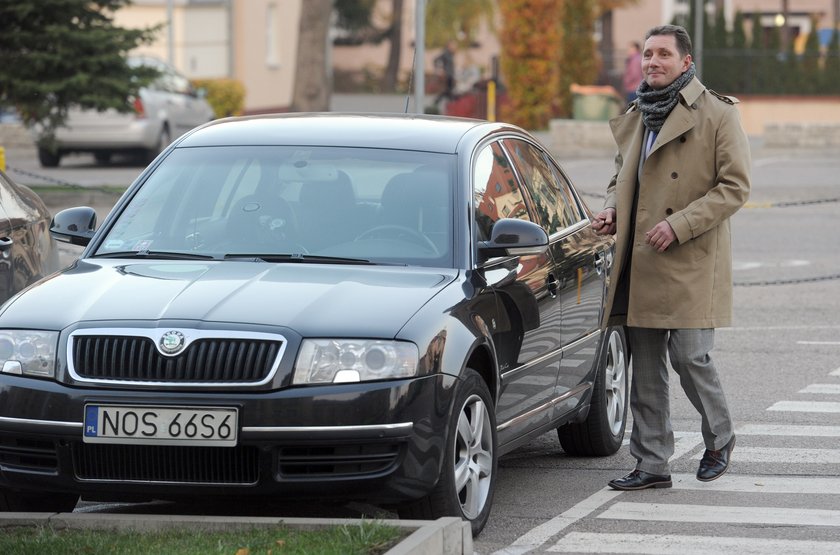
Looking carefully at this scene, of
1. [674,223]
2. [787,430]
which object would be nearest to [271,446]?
[674,223]

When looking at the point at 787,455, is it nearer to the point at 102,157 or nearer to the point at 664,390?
the point at 664,390

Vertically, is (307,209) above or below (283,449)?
above

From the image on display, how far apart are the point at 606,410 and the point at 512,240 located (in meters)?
1.71

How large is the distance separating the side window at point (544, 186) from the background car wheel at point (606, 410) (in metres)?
0.62

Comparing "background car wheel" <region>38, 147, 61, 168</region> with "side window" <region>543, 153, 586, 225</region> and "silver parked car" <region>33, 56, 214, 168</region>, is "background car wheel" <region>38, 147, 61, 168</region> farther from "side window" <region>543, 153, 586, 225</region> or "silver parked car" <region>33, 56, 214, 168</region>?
"side window" <region>543, 153, 586, 225</region>

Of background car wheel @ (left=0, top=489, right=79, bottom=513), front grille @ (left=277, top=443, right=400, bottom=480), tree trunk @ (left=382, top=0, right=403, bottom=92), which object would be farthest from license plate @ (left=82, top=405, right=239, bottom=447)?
tree trunk @ (left=382, top=0, right=403, bottom=92)

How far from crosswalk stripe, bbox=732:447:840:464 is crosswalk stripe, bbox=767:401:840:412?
1176 mm

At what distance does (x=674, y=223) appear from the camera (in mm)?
7152

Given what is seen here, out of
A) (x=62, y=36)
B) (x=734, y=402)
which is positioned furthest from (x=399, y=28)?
(x=734, y=402)

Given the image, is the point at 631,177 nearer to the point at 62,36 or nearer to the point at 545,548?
the point at 545,548

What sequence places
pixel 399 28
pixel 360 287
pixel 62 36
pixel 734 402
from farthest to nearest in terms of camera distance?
1. pixel 399 28
2. pixel 62 36
3. pixel 734 402
4. pixel 360 287

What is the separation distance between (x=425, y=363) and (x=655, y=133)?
191 cm

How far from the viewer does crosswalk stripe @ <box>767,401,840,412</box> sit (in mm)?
9570

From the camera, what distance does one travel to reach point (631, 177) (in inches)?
292
